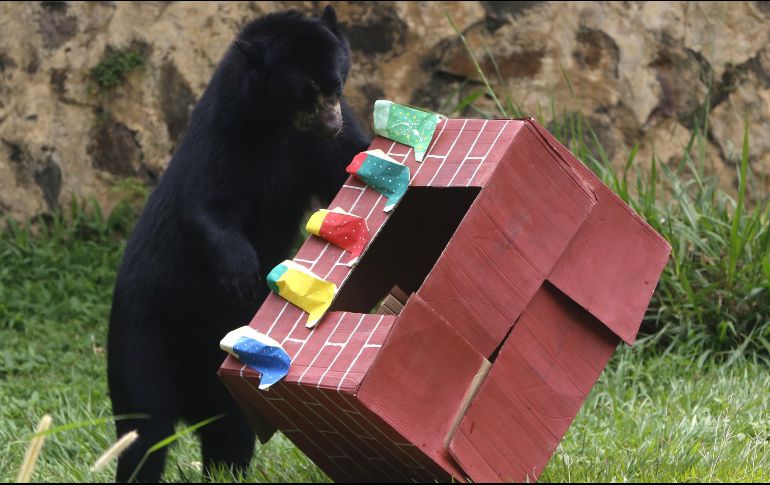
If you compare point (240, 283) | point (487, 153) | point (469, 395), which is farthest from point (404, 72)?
point (469, 395)

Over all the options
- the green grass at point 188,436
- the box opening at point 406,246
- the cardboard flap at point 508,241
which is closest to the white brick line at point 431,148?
the box opening at point 406,246

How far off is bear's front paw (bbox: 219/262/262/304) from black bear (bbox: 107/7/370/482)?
23 millimetres

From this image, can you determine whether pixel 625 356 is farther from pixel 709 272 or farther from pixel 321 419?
pixel 321 419

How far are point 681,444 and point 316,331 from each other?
1.38 metres

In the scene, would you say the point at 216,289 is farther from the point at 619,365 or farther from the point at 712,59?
the point at 712,59

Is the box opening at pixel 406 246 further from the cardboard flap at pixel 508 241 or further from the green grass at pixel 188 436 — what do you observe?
the green grass at pixel 188 436

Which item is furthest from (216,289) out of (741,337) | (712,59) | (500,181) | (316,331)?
(712,59)

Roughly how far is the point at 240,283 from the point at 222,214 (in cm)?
29

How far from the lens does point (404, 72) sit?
23.1ft

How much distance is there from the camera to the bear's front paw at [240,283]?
374cm

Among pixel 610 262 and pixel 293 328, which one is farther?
pixel 610 262

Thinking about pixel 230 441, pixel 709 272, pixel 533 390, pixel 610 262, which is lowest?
pixel 230 441

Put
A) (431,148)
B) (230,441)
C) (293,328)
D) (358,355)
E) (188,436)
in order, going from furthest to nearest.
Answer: (188,436) → (230,441) → (431,148) → (293,328) → (358,355)

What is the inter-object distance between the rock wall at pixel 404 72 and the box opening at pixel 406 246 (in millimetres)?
3218
